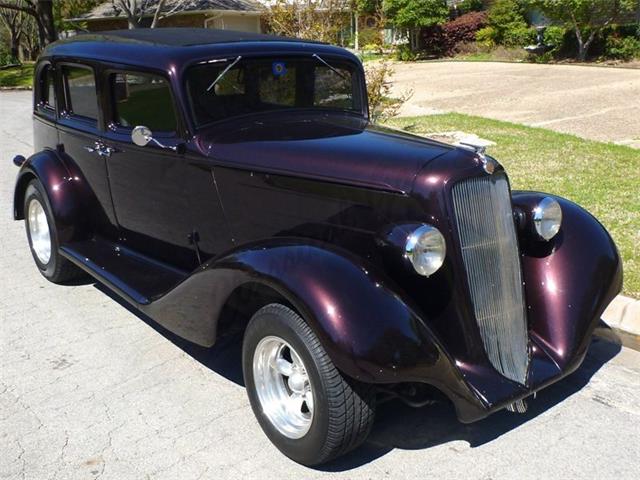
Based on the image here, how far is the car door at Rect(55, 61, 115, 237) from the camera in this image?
4.66 metres

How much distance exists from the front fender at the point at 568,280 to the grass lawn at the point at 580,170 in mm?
930

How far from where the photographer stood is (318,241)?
3125mm

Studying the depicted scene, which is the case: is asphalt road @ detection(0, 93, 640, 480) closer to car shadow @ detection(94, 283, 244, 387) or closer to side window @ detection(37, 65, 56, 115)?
car shadow @ detection(94, 283, 244, 387)

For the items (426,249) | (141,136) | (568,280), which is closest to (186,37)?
(141,136)

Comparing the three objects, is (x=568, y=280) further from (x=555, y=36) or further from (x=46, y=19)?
(x=46, y=19)

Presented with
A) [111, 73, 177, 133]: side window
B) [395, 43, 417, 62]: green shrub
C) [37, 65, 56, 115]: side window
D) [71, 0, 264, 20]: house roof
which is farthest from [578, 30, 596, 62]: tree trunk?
[111, 73, 177, 133]: side window

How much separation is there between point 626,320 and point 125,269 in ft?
10.6

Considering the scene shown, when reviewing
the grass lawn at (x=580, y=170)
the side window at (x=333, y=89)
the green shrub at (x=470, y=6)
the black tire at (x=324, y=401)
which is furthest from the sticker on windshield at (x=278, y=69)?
the green shrub at (x=470, y=6)

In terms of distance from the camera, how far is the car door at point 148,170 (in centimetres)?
398

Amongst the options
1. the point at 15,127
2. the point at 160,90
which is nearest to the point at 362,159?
the point at 160,90

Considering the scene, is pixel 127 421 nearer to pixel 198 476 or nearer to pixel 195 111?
pixel 198 476

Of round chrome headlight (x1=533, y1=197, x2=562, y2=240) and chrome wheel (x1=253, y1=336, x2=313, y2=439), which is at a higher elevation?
round chrome headlight (x1=533, y1=197, x2=562, y2=240)

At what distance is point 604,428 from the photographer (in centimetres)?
327

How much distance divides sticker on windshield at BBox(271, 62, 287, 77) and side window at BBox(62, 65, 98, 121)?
1.34 metres
